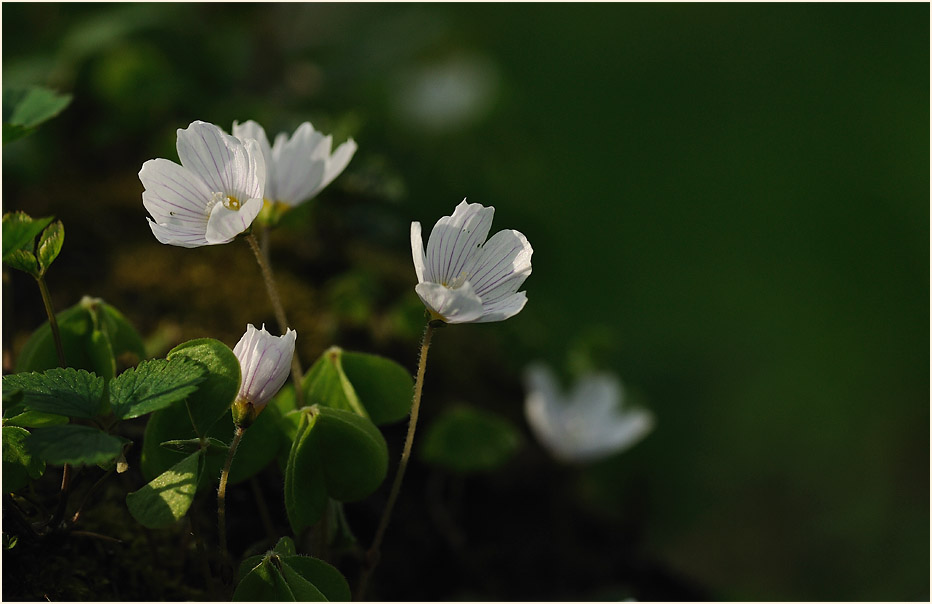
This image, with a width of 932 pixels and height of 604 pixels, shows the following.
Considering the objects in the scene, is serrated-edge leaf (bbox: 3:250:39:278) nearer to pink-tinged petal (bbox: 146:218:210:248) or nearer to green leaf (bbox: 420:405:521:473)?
pink-tinged petal (bbox: 146:218:210:248)

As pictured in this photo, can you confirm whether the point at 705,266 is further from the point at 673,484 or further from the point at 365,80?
the point at 365,80

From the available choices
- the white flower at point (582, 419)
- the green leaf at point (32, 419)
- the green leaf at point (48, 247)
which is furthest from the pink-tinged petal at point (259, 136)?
the white flower at point (582, 419)

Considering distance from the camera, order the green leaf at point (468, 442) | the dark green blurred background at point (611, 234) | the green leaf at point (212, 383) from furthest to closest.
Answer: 1. the dark green blurred background at point (611, 234)
2. the green leaf at point (468, 442)
3. the green leaf at point (212, 383)

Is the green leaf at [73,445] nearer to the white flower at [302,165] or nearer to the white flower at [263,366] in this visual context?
the white flower at [263,366]

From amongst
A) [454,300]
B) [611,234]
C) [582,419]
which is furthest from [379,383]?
[611,234]

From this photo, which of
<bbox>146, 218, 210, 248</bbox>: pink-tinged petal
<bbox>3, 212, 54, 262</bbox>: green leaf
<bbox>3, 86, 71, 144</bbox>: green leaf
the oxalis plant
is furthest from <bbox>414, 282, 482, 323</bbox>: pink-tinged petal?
<bbox>3, 86, 71, 144</bbox>: green leaf
